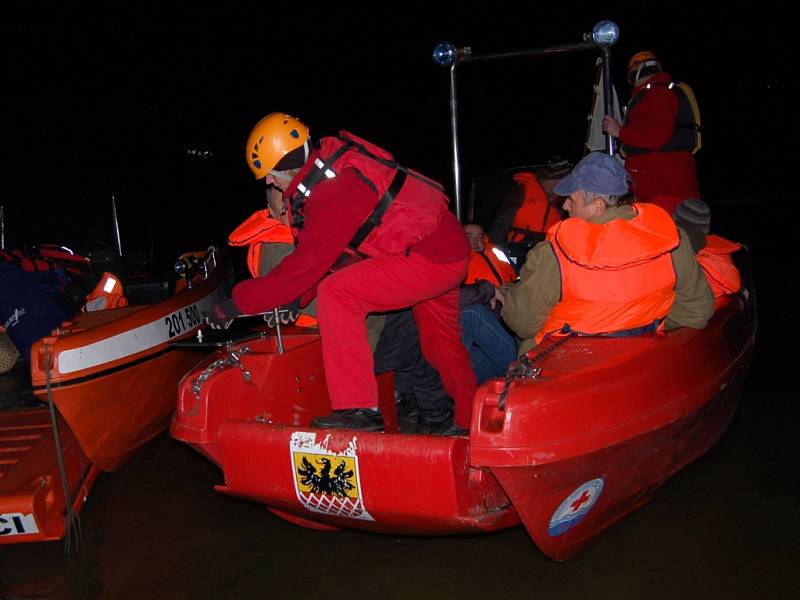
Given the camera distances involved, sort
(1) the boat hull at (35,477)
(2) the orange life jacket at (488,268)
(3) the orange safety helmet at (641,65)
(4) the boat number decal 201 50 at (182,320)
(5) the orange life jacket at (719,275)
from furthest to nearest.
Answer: (3) the orange safety helmet at (641,65) < (2) the orange life jacket at (488,268) < (4) the boat number decal 201 50 at (182,320) < (5) the orange life jacket at (719,275) < (1) the boat hull at (35,477)

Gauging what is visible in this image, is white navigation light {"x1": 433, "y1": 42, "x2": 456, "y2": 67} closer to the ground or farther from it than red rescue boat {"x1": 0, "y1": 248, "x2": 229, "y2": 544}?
farther from it

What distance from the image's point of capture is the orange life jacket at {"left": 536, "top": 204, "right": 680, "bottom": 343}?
2727mm

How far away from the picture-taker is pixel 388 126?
30547mm

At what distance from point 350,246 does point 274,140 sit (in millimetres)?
562

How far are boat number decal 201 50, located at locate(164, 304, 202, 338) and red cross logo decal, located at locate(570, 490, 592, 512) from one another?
107 inches

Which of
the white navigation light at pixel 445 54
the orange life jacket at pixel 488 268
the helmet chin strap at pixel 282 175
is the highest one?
the white navigation light at pixel 445 54

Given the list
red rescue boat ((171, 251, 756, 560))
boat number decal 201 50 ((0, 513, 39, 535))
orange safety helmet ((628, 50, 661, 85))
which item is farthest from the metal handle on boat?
orange safety helmet ((628, 50, 661, 85))

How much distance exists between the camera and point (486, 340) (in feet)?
13.2

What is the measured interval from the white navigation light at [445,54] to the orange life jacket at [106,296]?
111 inches

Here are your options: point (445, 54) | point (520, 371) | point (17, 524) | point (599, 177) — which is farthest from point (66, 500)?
point (445, 54)

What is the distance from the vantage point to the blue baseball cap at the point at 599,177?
2.87 metres

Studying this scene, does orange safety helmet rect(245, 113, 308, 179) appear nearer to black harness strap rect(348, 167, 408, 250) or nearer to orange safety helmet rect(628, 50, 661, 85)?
black harness strap rect(348, 167, 408, 250)

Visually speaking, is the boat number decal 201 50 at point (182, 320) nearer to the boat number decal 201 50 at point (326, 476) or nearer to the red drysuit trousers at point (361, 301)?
the red drysuit trousers at point (361, 301)

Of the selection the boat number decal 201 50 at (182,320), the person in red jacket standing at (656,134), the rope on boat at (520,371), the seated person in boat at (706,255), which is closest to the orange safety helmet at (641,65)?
the person in red jacket standing at (656,134)
